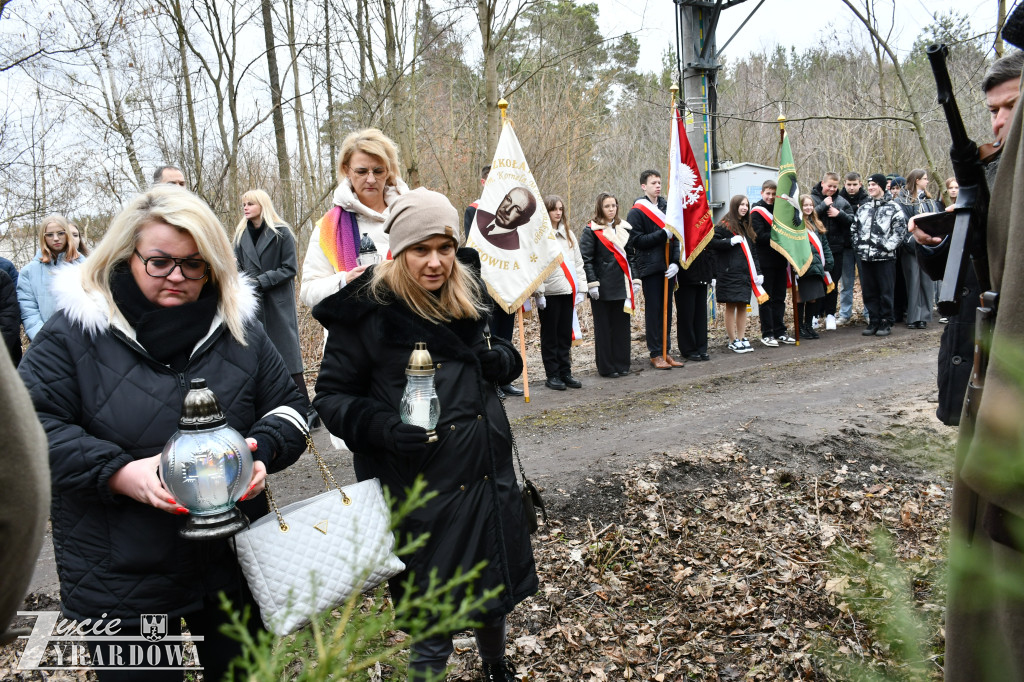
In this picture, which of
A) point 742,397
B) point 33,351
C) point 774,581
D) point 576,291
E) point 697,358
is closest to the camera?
point 33,351

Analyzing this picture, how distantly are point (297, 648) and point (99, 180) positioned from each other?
1380cm

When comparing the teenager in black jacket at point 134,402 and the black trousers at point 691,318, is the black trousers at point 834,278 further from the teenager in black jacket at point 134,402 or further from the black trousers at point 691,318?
the teenager in black jacket at point 134,402

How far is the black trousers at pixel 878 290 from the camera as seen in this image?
11.0m

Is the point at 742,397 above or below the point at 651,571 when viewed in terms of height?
above

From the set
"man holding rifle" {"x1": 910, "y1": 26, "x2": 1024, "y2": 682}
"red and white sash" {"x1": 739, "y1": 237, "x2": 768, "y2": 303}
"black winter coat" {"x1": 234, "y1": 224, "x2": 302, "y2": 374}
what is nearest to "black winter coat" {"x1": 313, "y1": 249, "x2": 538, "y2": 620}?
"man holding rifle" {"x1": 910, "y1": 26, "x2": 1024, "y2": 682}

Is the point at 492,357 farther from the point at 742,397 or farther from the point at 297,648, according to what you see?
the point at 742,397

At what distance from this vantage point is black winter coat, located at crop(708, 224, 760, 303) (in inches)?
406

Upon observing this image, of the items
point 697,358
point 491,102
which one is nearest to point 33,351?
point 697,358

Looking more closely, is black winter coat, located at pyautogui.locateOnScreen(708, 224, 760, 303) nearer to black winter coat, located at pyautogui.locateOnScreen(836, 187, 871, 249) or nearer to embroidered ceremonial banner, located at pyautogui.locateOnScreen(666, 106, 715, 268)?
embroidered ceremonial banner, located at pyautogui.locateOnScreen(666, 106, 715, 268)

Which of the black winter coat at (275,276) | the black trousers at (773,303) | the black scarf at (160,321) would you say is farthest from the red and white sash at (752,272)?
the black scarf at (160,321)

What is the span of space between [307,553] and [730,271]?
8916mm

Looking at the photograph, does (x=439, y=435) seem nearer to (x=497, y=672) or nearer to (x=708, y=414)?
(x=497, y=672)

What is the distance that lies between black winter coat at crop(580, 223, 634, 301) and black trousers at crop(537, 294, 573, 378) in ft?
1.70

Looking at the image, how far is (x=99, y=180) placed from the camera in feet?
41.3
